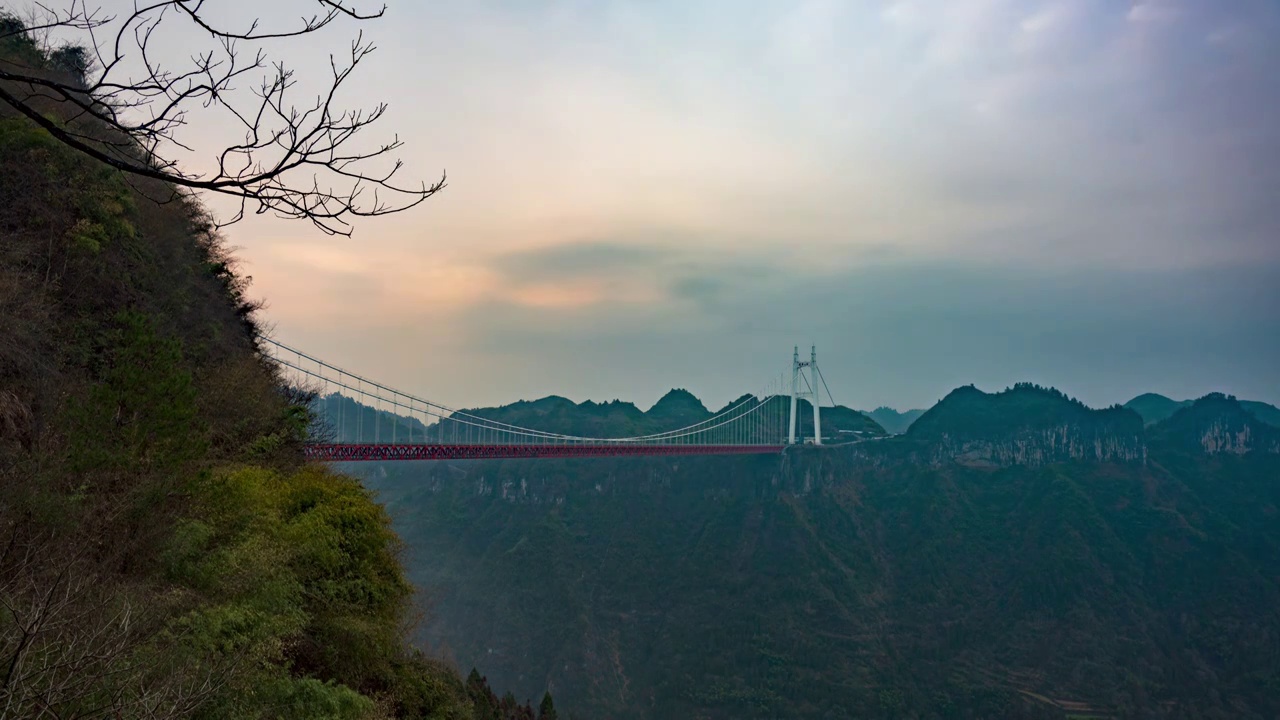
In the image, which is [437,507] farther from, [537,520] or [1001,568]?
[1001,568]

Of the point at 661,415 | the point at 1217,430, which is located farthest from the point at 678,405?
the point at 1217,430

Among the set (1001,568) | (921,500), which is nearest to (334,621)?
(1001,568)

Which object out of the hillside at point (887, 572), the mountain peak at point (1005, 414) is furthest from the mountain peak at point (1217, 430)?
the mountain peak at point (1005, 414)

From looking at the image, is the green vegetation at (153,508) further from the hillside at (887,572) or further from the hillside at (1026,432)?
the hillside at (1026,432)

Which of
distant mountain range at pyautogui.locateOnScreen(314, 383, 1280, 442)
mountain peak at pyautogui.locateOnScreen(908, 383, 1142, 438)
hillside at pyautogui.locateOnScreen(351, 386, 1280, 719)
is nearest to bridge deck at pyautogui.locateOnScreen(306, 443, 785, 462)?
hillside at pyautogui.locateOnScreen(351, 386, 1280, 719)

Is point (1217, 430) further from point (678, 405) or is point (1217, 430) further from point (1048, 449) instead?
point (678, 405)
